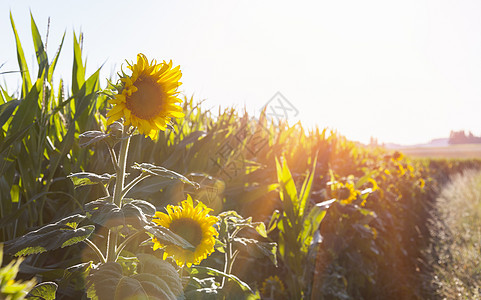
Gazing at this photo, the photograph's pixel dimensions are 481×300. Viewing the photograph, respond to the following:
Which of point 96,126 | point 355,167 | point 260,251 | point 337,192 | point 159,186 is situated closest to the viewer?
point 260,251

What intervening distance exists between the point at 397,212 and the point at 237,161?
3.14 m

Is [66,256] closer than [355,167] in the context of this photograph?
Yes

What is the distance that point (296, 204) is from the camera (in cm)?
186

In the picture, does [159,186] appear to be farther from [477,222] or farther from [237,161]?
[477,222]

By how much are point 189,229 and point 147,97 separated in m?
0.36

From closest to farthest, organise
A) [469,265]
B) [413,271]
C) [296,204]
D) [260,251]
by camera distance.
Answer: [260,251]
[296,204]
[469,265]
[413,271]

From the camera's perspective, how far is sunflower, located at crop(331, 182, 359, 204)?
264 cm

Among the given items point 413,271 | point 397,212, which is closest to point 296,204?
point 413,271

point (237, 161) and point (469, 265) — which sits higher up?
point (237, 161)

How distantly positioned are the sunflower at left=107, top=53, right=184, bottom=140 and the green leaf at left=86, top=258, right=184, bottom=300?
287mm

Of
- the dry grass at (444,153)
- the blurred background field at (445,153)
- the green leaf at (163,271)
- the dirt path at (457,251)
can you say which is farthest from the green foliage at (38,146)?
the dry grass at (444,153)

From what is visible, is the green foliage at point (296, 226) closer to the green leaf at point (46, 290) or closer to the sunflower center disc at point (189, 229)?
the sunflower center disc at point (189, 229)

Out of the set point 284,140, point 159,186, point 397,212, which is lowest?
point 397,212

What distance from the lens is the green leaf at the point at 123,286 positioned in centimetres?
68
